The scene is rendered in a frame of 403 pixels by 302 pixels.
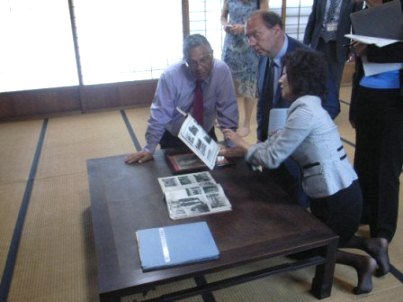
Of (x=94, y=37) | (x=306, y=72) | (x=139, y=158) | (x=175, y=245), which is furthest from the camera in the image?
(x=94, y=37)

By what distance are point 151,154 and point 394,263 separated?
133cm

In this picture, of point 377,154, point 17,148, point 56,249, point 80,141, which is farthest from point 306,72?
point 17,148

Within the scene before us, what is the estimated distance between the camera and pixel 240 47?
127 inches

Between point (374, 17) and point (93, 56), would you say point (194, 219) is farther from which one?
point (93, 56)

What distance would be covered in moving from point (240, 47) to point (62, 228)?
2.03 metres

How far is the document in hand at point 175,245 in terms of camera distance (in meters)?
1.29

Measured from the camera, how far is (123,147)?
322cm

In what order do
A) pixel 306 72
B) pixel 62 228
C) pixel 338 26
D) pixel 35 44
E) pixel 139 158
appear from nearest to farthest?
pixel 306 72 → pixel 139 158 → pixel 62 228 → pixel 338 26 → pixel 35 44

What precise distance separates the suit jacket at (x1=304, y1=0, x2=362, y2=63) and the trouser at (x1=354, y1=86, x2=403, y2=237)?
4.23 feet

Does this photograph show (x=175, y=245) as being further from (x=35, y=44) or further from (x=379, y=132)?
(x=35, y=44)

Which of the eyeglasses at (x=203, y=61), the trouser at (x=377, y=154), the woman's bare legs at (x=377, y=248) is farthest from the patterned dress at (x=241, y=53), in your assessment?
Answer: the woman's bare legs at (x=377, y=248)

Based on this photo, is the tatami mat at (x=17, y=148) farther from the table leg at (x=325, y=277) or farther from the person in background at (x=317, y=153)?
the table leg at (x=325, y=277)

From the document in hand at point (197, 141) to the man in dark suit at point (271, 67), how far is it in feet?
1.49

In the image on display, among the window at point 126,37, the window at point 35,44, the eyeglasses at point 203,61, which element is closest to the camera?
the eyeglasses at point 203,61
